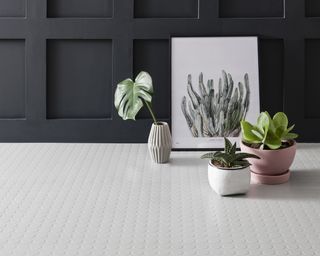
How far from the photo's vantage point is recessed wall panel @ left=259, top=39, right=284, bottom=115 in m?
2.44

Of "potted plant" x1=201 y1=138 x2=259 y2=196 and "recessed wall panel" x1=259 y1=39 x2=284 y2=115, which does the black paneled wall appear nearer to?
"recessed wall panel" x1=259 y1=39 x2=284 y2=115

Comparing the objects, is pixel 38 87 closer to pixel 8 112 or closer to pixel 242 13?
pixel 8 112

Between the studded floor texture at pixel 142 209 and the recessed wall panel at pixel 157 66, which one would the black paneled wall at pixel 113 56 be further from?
the studded floor texture at pixel 142 209

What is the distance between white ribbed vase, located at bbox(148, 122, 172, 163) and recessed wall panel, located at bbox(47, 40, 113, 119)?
380mm

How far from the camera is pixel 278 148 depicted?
1.96 meters

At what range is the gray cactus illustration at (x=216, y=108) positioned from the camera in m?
2.37

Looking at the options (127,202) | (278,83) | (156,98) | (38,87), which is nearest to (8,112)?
(38,87)

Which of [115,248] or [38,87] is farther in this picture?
[38,87]

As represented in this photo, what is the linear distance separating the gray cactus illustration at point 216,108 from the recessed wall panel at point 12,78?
0.63 metres

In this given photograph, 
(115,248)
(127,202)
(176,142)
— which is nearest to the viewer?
(115,248)

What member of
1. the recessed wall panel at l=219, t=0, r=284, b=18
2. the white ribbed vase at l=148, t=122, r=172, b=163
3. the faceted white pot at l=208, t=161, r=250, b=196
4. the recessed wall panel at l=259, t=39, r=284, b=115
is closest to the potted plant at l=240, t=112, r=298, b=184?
the faceted white pot at l=208, t=161, r=250, b=196

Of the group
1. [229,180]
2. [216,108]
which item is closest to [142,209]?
[229,180]

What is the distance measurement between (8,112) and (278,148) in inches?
43.1

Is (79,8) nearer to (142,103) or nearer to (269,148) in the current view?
(142,103)
